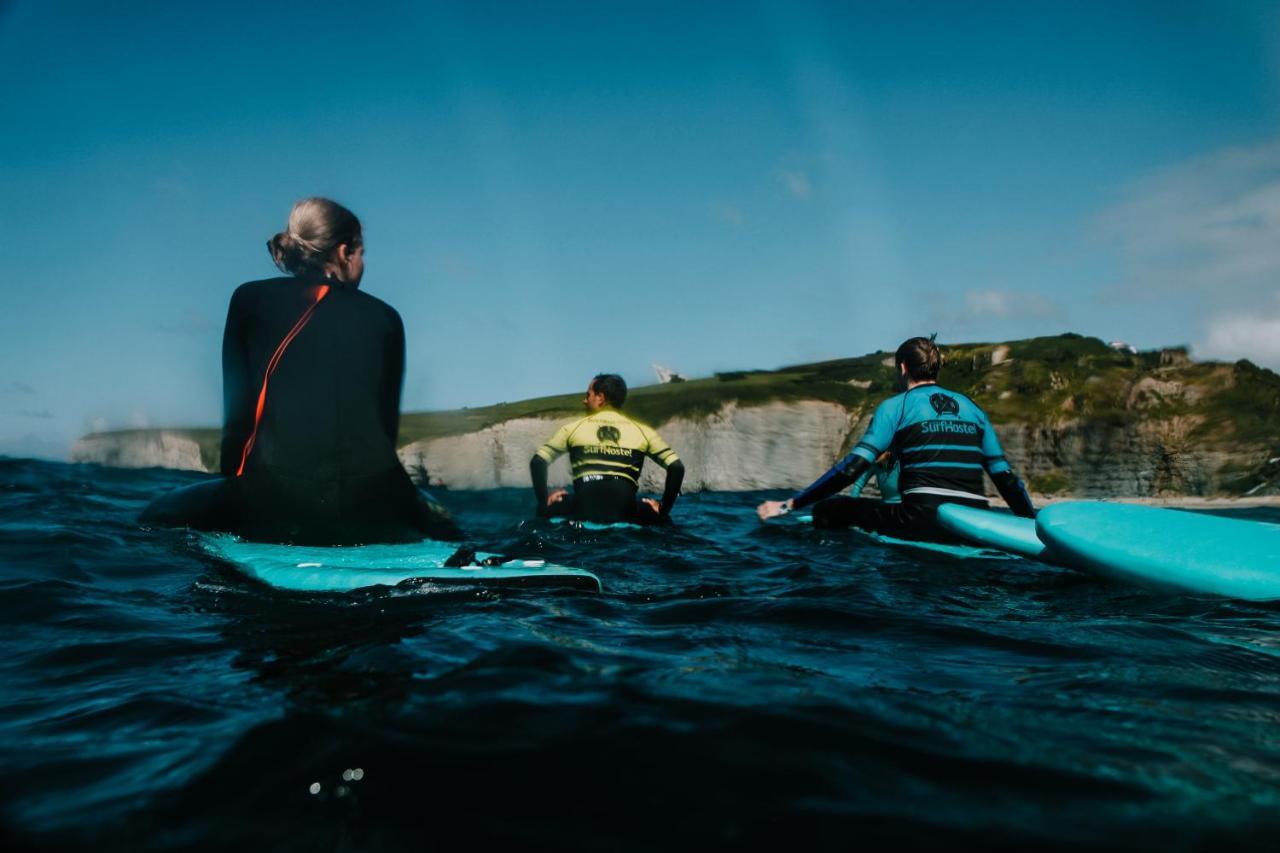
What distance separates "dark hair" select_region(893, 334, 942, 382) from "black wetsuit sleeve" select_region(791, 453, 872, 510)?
899 mm

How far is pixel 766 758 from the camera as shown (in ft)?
5.57

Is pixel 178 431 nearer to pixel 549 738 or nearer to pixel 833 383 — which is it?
pixel 833 383

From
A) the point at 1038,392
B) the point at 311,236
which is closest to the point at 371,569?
the point at 311,236

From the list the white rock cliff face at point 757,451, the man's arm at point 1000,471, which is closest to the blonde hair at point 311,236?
the man's arm at point 1000,471

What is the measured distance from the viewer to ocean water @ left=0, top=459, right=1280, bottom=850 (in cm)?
141

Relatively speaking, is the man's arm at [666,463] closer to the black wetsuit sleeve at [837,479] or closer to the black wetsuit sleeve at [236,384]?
the black wetsuit sleeve at [837,479]

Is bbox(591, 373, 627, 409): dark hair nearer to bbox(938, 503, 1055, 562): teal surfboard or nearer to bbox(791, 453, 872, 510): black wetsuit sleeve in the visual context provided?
bbox(791, 453, 872, 510): black wetsuit sleeve

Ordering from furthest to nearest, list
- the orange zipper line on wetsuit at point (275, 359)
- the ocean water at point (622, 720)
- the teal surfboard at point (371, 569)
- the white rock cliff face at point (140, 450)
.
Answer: the white rock cliff face at point (140, 450) → the orange zipper line on wetsuit at point (275, 359) → the teal surfboard at point (371, 569) → the ocean water at point (622, 720)

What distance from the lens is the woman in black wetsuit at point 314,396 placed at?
3.95 meters

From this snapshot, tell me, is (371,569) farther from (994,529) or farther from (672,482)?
(672,482)

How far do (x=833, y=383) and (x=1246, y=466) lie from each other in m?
8.33

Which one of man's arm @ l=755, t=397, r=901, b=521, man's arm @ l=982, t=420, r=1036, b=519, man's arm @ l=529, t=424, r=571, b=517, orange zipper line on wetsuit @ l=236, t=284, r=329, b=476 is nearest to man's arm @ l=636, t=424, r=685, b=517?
man's arm @ l=529, t=424, r=571, b=517

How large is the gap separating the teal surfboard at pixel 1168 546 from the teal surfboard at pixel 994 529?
0.32m

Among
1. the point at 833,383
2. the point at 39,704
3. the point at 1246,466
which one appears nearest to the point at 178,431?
the point at 833,383
